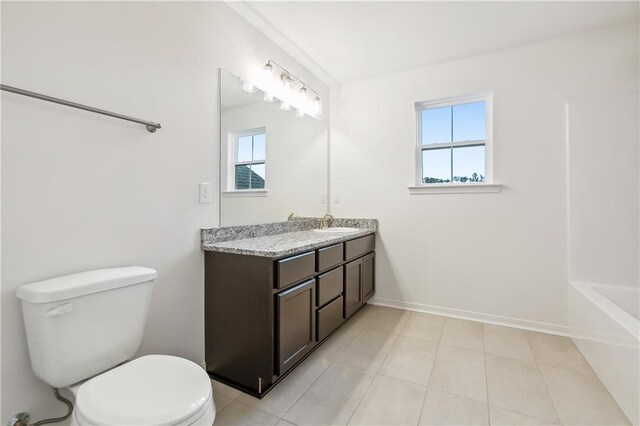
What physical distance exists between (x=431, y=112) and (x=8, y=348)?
126 inches

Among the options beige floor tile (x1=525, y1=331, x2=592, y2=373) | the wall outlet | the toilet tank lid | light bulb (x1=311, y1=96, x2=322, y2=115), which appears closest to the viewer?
the toilet tank lid

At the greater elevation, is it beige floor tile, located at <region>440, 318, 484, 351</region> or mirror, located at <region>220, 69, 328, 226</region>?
mirror, located at <region>220, 69, 328, 226</region>

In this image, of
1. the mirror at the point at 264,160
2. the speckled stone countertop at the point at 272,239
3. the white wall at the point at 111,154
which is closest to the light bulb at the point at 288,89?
the mirror at the point at 264,160

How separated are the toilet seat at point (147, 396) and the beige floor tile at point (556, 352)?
211 cm

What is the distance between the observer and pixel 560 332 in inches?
92.4

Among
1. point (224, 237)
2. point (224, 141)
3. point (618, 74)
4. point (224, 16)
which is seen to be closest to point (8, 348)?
point (224, 237)

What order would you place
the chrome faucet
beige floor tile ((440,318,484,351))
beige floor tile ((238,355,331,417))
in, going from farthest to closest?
the chrome faucet
beige floor tile ((440,318,484,351))
beige floor tile ((238,355,331,417))

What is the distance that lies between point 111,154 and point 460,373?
2.24 m

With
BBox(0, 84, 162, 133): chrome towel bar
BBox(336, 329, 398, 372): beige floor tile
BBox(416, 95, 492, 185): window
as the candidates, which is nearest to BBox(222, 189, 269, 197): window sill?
BBox(0, 84, 162, 133): chrome towel bar

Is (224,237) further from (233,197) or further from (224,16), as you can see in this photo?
(224,16)

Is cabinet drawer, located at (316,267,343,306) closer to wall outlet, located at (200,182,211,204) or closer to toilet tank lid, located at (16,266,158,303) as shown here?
wall outlet, located at (200,182,211,204)

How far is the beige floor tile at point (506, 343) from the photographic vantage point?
205cm

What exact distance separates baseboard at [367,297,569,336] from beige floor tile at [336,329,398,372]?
2.03 ft

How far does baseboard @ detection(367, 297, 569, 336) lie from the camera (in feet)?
7.79
